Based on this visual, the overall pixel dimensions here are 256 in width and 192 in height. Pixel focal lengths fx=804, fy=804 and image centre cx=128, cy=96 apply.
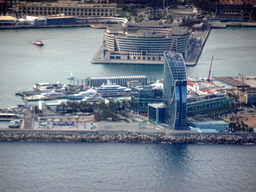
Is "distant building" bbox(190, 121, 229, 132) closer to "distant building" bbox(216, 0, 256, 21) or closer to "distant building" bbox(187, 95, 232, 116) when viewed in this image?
"distant building" bbox(187, 95, 232, 116)

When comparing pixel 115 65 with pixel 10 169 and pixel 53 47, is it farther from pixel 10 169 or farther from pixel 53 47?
pixel 10 169

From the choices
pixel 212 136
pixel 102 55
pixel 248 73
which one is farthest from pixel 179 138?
pixel 102 55

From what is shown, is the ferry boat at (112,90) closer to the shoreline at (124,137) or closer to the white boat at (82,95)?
the white boat at (82,95)

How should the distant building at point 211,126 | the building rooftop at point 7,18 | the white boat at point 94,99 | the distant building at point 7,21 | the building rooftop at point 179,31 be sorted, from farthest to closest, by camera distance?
the building rooftop at point 7,18 → the distant building at point 7,21 → the building rooftop at point 179,31 → the white boat at point 94,99 → the distant building at point 211,126

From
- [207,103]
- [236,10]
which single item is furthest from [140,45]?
[236,10]

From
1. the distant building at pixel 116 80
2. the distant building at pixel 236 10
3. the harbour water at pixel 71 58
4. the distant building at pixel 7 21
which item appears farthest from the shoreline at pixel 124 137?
the distant building at pixel 236 10

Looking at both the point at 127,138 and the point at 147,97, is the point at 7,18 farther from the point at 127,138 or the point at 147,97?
the point at 127,138
